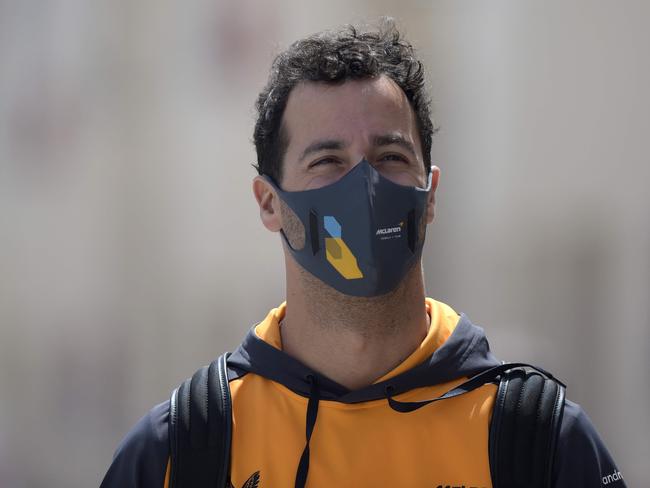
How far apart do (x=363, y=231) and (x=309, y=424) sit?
1.63 ft

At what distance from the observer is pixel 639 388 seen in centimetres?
414

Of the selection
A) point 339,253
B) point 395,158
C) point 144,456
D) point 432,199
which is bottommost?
point 144,456

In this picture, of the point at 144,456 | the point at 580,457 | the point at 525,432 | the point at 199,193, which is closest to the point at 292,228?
the point at 144,456

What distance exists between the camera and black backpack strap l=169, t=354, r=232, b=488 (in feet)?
7.34

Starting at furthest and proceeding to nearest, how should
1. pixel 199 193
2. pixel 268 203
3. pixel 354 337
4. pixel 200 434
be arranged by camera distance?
pixel 199 193 → pixel 268 203 → pixel 354 337 → pixel 200 434

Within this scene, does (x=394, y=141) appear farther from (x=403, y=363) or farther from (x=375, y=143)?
(x=403, y=363)

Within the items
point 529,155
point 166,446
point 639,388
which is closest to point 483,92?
point 529,155

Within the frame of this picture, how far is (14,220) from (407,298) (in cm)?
259

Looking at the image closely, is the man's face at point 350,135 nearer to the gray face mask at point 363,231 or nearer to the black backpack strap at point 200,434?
the gray face mask at point 363,231

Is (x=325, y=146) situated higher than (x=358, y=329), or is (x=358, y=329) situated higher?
(x=325, y=146)

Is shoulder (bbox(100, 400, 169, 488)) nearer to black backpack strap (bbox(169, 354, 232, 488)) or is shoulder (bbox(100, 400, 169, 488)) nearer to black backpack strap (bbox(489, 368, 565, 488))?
black backpack strap (bbox(169, 354, 232, 488))

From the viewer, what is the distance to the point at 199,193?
4.39 m

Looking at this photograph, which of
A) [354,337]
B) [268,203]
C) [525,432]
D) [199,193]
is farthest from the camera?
[199,193]

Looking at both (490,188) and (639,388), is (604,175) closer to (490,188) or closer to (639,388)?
(490,188)
